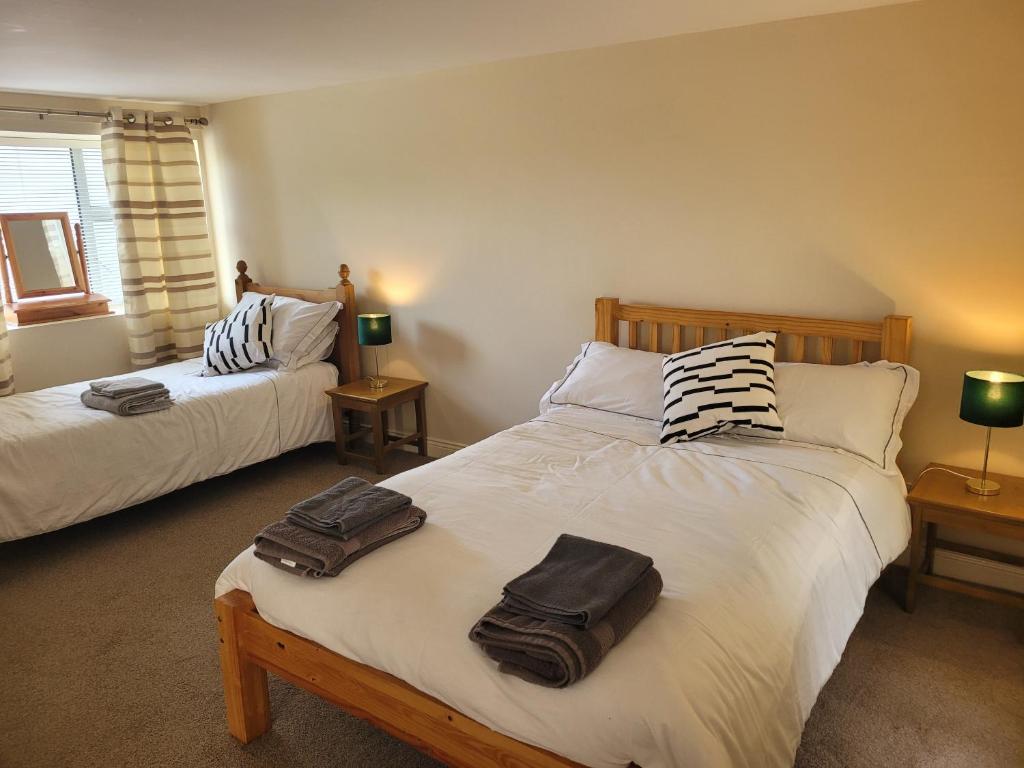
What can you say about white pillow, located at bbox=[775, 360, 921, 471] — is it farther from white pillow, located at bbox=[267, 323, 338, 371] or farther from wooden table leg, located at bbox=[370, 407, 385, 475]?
white pillow, located at bbox=[267, 323, 338, 371]

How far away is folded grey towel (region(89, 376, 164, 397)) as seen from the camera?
355 centimetres

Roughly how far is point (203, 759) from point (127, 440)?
74.7 inches

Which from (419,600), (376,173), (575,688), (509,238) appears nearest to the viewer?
(575,688)

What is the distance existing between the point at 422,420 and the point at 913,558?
8.67ft

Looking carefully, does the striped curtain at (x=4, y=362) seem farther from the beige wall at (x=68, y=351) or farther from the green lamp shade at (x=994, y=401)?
the green lamp shade at (x=994, y=401)

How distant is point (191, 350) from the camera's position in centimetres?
501

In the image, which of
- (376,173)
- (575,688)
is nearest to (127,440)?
(376,173)

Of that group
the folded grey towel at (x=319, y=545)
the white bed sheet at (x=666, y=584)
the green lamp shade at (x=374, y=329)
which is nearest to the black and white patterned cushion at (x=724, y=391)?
the white bed sheet at (x=666, y=584)

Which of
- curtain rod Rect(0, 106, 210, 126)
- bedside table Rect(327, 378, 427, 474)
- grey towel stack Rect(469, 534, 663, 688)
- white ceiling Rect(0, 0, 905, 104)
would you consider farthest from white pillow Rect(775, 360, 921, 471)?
curtain rod Rect(0, 106, 210, 126)

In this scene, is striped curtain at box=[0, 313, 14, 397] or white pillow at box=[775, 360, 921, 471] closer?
white pillow at box=[775, 360, 921, 471]

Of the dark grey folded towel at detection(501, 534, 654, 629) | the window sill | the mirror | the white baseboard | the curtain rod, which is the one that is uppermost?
the curtain rod

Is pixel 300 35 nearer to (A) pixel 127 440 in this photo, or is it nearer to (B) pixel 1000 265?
(A) pixel 127 440

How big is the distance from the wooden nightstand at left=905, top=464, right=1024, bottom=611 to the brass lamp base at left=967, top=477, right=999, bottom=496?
2 centimetres

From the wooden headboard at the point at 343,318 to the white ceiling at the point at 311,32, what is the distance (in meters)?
1.22
